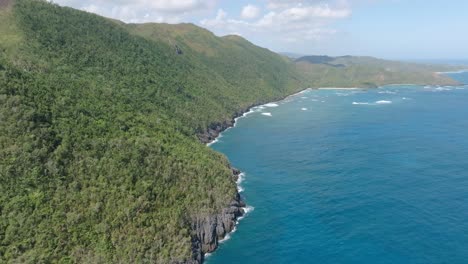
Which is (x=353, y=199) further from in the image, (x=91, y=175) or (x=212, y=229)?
(x=91, y=175)

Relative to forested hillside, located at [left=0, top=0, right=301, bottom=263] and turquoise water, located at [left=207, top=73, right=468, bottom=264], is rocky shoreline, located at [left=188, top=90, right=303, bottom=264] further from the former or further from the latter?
turquoise water, located at [left=207, top=73, right=468, bottom=264]

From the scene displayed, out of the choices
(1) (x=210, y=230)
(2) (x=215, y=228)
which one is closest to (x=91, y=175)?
(1) (x=210, y=230)

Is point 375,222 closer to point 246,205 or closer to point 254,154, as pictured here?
point 246,205

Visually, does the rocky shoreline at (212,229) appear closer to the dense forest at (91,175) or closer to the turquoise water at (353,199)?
the dense forest at (91,175)

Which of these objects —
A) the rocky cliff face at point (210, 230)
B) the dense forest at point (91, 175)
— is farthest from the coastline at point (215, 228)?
the dense forest at point (91, 175)

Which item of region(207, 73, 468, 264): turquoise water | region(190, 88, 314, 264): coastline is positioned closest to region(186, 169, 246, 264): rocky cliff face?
region(190, 88, 314, 264): coastline

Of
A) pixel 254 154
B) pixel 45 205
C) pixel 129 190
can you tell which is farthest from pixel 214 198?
pixel 254 154
